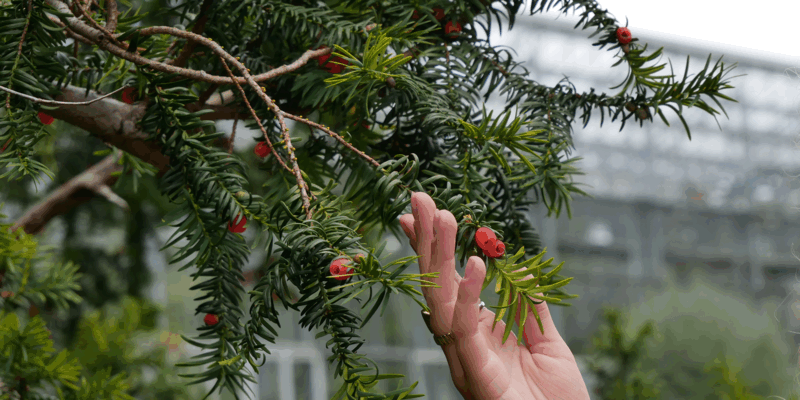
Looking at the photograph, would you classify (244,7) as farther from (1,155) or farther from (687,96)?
(687,96)

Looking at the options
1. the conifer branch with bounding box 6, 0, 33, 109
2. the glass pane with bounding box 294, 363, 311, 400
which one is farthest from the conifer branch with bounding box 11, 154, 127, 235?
the glass pane with bounding box 294, 363, 311, 400

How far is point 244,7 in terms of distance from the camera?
0.46m

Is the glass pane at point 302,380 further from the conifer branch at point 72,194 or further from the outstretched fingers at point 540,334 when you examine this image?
the outstretched fingers at point 540,334

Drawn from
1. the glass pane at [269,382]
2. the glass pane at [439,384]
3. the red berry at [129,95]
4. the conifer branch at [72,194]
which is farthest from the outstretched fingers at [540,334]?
the glass pane at [269,382]

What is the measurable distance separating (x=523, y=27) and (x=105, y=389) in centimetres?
241

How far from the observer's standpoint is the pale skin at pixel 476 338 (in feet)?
1.07

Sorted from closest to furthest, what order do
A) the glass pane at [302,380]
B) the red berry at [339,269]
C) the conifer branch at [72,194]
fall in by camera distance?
the red berry at [339,269], the conifer branch at [72,194], the glass pane at [302,380]

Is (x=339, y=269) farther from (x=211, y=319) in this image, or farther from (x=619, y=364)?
(x=619, y=364)

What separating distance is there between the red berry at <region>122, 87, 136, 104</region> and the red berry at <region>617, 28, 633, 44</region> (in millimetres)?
363

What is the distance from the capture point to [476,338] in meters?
0.35

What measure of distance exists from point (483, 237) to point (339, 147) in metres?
0.20

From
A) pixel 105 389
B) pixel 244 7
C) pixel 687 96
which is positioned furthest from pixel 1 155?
pixel 687 96

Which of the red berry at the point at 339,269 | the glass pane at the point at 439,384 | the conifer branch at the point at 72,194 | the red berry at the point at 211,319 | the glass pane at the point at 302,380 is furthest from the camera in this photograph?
the glass pane at the point at 302,380

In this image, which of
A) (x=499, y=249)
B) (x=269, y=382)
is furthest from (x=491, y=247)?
(x=269, y=382)
